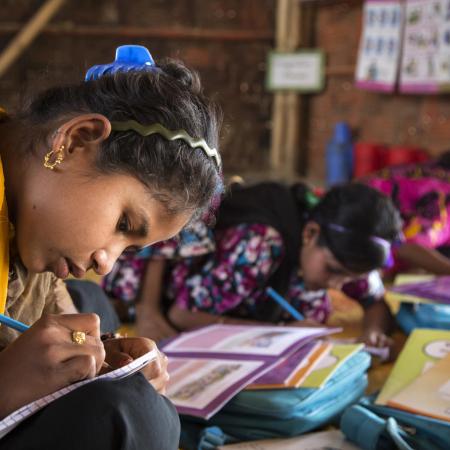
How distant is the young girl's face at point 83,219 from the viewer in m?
0.72

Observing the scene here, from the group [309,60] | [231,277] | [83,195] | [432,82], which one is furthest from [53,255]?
[309,60]

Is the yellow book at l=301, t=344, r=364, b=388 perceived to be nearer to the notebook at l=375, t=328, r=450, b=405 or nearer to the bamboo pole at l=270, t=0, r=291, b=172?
the notebook at l=375, t=328, r=450, b=405

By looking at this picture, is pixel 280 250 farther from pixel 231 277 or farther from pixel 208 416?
pixel 208 416

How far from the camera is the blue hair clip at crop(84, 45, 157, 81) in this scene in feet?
2.63

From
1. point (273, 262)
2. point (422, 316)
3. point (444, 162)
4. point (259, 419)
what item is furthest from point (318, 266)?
point (444, 162)

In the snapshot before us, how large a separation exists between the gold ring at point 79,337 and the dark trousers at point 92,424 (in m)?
0.04

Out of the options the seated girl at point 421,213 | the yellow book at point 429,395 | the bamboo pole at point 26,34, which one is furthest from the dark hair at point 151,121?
the bamboo pole at point 26,34

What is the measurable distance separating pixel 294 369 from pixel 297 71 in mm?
3079

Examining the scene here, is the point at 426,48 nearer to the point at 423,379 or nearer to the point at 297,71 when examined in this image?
the point at 297,71

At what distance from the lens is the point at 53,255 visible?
743 millimetres

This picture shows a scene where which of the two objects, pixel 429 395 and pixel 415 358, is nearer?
pixel 429 395

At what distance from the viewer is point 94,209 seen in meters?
0.71

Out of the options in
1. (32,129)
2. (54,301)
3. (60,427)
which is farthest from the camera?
(54,301)

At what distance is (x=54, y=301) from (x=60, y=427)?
326mm
